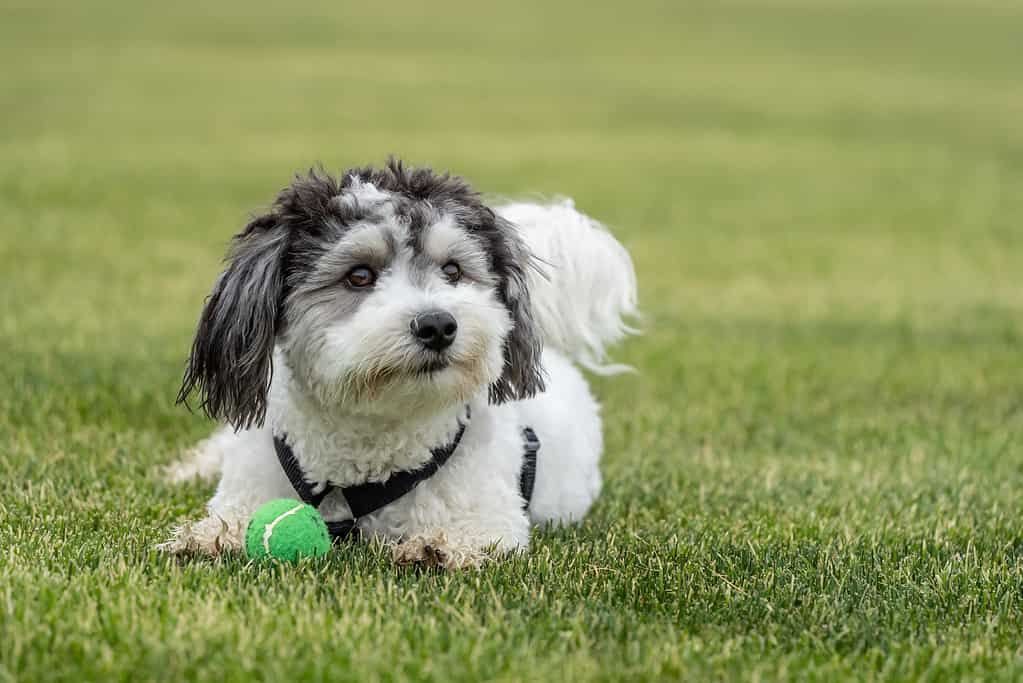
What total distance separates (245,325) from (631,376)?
19.1 ft

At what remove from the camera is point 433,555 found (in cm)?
455

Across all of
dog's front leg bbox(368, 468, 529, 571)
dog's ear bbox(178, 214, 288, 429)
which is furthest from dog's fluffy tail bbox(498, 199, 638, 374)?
dog's ear bbox(178, 214, 288, 429)

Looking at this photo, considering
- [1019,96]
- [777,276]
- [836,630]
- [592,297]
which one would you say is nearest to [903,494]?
[592,297]

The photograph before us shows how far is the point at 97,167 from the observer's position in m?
20.7

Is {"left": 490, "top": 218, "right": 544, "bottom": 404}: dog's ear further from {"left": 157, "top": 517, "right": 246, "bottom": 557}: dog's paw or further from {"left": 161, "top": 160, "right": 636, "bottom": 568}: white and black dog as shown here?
{"left": 157, "top": 517, "right": 246, "bottom": 557}: dog's paw

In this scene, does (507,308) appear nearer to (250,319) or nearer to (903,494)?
(250,319)

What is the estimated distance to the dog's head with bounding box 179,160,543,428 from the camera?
4344mm

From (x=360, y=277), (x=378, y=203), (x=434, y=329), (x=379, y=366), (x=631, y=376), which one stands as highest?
(x=378, y=203)

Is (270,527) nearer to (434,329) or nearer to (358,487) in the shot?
(358,487)

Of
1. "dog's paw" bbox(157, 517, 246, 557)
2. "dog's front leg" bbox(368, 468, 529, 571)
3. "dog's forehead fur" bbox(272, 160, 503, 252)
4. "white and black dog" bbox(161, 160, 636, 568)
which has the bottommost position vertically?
"dog's paw" bbox(157, 517, 246, 557)

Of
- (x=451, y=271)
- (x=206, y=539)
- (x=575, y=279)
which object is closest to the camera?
(x=206, y=539)

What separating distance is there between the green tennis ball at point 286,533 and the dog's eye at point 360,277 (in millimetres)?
864

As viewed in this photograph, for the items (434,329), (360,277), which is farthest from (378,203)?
(434,329)

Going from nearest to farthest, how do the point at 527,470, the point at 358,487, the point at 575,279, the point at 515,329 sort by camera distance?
the point at 358,487
the point at 515,329
the point at 527,470
the point at 575,279
